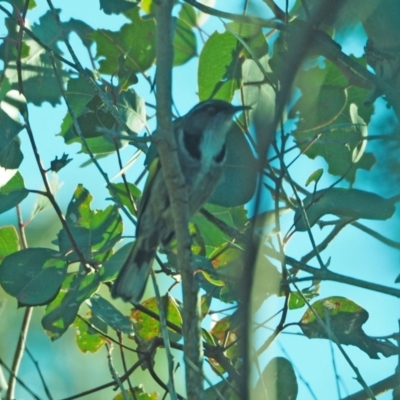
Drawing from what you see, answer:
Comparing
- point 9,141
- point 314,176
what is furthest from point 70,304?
point 314,176

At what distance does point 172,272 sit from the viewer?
3969mm

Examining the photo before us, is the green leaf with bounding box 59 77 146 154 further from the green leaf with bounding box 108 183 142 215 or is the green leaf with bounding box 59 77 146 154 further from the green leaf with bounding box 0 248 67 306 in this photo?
the green leaf with bounding box 0 248 67 306

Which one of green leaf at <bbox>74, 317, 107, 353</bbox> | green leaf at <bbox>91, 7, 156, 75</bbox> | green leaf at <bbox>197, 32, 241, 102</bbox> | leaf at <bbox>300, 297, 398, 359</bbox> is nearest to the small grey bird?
green leaf at <bbox>197, 32, 241, 102</bbox>

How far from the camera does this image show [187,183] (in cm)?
Answer: 406

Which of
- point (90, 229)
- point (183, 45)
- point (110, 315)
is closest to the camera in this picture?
point (110, 315)

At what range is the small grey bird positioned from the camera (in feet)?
12.9

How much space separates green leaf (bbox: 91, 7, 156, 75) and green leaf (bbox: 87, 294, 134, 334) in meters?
1.12

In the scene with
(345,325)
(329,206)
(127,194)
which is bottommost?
(345,325)

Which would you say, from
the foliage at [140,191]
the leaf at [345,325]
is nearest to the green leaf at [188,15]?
the foliage at [140,191]

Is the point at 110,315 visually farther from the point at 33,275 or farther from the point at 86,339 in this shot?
the point at 86,339

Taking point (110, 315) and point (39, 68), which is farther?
point (39, 68)

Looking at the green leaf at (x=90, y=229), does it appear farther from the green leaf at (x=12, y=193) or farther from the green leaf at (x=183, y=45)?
the green leaf at (x=183, y=45)

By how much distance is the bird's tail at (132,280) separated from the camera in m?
3.90

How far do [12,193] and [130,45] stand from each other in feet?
3.07
